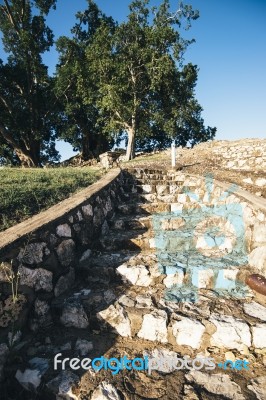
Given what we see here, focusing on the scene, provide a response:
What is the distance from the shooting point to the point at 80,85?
61.8 feet

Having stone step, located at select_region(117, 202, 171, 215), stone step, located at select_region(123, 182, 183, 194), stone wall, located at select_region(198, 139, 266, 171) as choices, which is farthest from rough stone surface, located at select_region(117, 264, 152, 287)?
stone wall, located at select_region(198, 139, 266, 171)

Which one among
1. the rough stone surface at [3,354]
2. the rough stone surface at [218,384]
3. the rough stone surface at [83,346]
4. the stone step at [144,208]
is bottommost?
the rough stone surface at [218,384]

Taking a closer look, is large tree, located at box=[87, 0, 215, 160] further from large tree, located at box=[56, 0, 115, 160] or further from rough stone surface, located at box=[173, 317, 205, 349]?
rough stone surface, located at box=[173, 317, 205, 349]

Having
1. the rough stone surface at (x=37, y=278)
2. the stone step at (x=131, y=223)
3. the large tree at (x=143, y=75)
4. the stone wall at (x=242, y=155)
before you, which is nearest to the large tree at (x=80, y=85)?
the large tree at (x=143, y=75)

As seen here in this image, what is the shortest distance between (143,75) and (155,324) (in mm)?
18167

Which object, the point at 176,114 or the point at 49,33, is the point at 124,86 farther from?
the point at 49,33

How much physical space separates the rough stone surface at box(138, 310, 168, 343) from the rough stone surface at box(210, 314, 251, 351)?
1.51 ft

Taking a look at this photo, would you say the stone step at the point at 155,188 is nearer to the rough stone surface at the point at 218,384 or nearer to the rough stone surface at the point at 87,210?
the rough stone surface at the point at 87,210

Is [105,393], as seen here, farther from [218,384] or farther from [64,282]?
[64,282]

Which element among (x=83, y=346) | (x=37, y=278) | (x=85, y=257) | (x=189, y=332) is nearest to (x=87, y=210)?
(x=85, y=257)

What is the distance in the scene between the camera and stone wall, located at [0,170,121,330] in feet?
8.48

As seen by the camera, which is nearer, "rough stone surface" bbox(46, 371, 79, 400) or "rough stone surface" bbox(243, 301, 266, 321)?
"rough stone surface" bbox(46, 371, 79, 400)

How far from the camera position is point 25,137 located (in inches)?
827

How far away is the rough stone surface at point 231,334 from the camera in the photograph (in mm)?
2516
